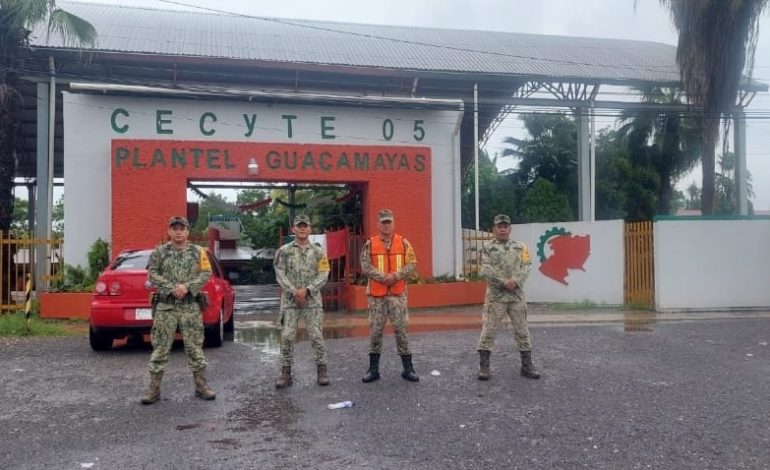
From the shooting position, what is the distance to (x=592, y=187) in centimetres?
1777

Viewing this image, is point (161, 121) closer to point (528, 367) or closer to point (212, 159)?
point (212, 159)

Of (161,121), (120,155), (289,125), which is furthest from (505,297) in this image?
(161,121)

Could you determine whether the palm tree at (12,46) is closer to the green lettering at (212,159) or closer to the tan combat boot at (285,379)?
the green lettering at (212,159)

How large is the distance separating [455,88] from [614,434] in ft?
48.3

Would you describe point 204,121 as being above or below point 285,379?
above

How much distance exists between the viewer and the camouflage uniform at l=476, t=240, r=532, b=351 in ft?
23.0

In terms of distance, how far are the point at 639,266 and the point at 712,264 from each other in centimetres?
136

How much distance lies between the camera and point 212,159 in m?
14.7

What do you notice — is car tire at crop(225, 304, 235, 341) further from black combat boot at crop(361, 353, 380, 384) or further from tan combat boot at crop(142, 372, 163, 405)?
tan combat boot at crop(142, 372, 163, 405)

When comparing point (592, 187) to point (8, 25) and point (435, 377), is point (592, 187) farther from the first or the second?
point (8, 25)

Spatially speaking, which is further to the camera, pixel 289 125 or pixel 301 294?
pixel 289 125

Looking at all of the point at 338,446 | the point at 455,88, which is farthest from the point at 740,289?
the point at 338,446

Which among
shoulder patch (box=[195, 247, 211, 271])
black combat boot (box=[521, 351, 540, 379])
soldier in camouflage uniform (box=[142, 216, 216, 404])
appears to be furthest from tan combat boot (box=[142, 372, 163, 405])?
black combat boot (box=[521, 351, 540, 379])

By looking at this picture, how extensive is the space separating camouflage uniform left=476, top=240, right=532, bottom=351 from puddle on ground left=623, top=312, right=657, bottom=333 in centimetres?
438
